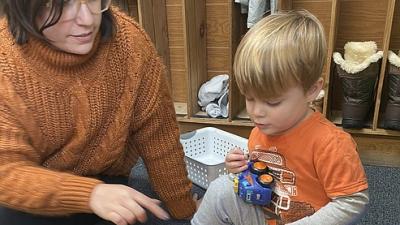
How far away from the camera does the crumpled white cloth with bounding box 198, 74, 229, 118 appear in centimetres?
173

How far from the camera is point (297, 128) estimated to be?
2.73 ft

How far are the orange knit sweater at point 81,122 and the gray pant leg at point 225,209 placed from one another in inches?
7.3

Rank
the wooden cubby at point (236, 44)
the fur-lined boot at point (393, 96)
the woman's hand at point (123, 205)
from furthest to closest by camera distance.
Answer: the wooden cubby at point (236, 44) < the fur-lined boot at point (393, 96) < the woman's hand at point (123, 205)

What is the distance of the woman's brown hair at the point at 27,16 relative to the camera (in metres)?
0.80

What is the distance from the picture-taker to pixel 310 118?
2.72 ft

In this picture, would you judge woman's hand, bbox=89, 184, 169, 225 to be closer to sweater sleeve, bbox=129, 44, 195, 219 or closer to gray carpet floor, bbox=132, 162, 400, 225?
sweater sleeve, bbox=129, 44, 195, 219

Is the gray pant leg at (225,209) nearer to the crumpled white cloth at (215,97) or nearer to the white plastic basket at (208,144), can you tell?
the white plastic basket at (208,144)

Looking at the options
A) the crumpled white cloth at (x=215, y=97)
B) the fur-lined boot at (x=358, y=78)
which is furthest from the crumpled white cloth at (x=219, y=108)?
the fur-lined boot at (x=358, y=78)

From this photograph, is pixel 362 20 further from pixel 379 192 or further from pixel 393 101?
pixel 379 192

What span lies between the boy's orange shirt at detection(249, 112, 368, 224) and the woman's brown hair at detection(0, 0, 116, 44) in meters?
0.46

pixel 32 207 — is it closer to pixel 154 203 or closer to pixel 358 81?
pixel 154 203

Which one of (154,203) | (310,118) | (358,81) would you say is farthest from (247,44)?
(358,81)

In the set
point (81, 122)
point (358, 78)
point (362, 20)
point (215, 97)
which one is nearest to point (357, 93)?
point (358, 78)

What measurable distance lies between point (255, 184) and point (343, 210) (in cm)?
18
